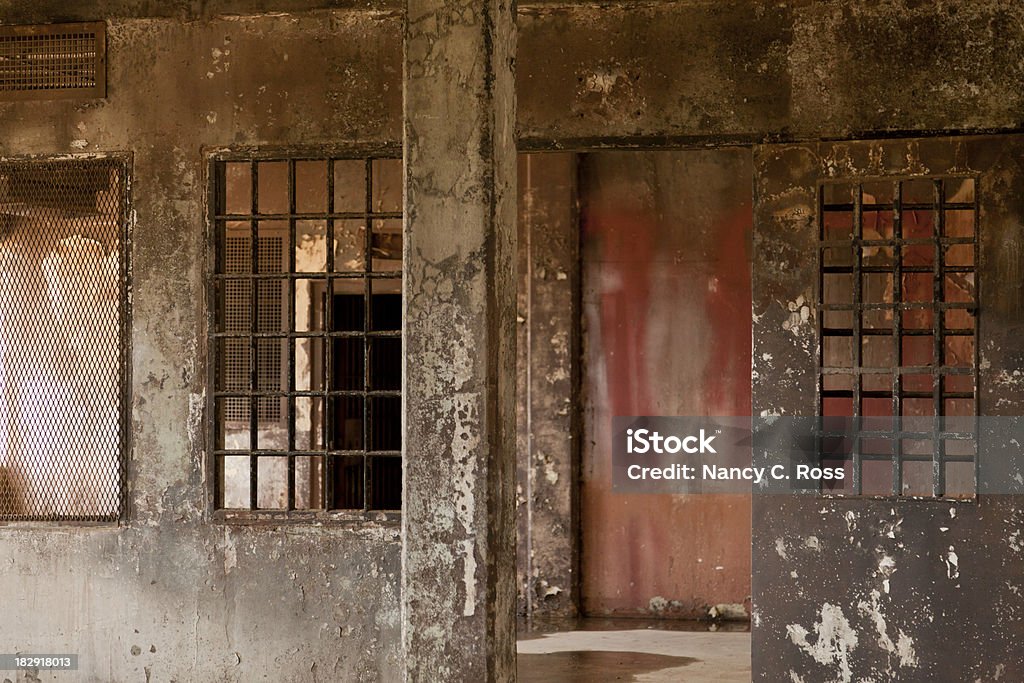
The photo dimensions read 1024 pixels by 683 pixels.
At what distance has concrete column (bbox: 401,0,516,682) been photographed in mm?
3340

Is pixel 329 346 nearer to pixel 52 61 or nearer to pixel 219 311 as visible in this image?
pixel 219 311

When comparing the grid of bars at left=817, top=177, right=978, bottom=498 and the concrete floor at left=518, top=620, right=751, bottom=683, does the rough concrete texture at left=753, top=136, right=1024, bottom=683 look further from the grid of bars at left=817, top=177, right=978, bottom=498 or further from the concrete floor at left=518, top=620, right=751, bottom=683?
the concrete floor at left=518, top=620, right=751, bottom=683

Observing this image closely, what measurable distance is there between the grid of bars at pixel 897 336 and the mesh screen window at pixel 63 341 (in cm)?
304

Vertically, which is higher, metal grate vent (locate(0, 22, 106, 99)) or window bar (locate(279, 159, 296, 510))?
metal grate vent (locate(0, 22, 106, 99))

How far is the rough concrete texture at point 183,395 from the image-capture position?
195 inches

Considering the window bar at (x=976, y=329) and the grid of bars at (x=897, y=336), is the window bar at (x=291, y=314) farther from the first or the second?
the window bar at (x=976, y=329)

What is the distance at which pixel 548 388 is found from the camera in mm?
7379

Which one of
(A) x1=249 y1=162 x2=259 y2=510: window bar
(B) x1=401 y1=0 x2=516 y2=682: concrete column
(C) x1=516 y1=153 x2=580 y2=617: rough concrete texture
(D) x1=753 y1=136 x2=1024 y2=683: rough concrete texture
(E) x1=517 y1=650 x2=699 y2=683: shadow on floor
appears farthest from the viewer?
(C) x1=516 y1=153 x2=580 y2=617: rough concrete texture

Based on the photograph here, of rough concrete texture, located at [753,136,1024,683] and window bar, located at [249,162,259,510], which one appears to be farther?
window bar, located at [249,162,259,510]

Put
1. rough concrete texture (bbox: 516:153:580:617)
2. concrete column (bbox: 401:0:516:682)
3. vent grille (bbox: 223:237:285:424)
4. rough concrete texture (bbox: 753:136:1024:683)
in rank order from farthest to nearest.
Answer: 1. vent grille (bbox: 223:237:285:424)
2. rough concrete texture (bbox: 516:153:580:617)
3. rough concrete texture (bbox: 753:136:1024:683)
4. concrete column (bbox: 401:0:516:682)

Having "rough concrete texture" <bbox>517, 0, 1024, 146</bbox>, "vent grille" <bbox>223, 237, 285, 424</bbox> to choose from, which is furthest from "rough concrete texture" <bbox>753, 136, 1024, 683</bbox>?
"vent grille" <bbox>223, 237, 285, 424</bbox>

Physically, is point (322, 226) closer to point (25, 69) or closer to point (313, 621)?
point (25, 69)

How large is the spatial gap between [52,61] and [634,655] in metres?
4.13

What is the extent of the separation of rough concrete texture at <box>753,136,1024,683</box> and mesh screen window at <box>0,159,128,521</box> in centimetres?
279
